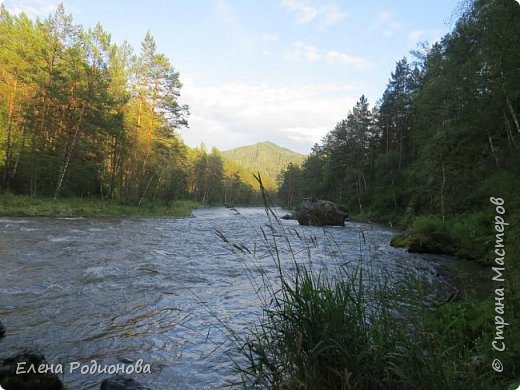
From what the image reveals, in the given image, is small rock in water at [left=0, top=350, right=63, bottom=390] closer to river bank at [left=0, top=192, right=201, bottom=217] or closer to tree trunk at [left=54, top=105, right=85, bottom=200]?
river bank at [left=0, top=192, right=201, bottom=217]

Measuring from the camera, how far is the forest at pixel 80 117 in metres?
27.6

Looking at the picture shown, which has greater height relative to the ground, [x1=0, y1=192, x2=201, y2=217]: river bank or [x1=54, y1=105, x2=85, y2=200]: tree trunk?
[x1=54, y1=105, x2=85, y2=200]: tree trunk

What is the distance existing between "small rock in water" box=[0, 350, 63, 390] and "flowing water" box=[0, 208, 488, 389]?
295 mm

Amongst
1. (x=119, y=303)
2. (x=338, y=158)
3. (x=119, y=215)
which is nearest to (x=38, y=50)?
(x=119, y=215)

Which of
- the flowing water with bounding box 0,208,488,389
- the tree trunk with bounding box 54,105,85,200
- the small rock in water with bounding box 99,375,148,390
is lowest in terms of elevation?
the flowing water with bounding box 0,208,488,389

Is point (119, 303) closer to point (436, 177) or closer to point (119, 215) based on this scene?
point (119, 215)

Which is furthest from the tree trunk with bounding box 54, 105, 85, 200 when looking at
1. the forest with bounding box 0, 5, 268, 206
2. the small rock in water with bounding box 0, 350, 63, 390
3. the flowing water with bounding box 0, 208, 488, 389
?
the small rock in water with bounding box 0, 350, 63, 390

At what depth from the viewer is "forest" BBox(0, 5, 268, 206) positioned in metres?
27.6

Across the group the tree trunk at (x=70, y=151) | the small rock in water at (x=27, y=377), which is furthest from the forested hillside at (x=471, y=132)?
the tree trunk at (x=70, y=151)

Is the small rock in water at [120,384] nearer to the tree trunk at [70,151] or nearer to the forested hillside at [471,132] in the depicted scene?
the forested hillside at [471,132]

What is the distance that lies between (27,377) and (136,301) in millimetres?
3602

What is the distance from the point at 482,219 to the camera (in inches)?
639

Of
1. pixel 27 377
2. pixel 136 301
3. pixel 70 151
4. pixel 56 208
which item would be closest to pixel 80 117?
pixel 70 151

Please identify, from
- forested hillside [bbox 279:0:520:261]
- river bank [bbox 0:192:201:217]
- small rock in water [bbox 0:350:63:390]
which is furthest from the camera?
river bank [bbox 0:192:201:217]
